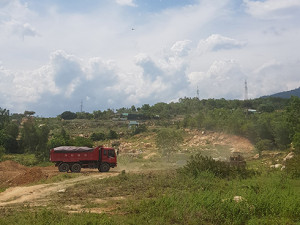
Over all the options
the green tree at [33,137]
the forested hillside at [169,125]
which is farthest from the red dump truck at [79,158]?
the green tree at [33,137]

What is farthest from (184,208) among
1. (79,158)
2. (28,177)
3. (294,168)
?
(79,158)

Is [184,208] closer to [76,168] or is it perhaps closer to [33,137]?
[76,168]

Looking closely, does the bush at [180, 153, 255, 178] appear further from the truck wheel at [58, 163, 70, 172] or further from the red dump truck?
the truck wheel at [58, 163, 70, 172]

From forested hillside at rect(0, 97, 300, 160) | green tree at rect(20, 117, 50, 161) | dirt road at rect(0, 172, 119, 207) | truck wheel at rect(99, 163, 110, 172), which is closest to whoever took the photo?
dirt road at rect(0, 172, 119, 207)

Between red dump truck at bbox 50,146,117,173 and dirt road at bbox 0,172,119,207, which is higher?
red dump truck at bbox 50,146,117,173

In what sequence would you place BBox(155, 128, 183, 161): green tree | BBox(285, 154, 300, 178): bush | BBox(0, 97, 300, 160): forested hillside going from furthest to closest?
BBox(0, 97, 300, 160): forested hillside → BBox(155, 128, 183, 161): green tree → BBox(285, 154, 300, 178): bush

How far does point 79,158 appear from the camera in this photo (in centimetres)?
2773

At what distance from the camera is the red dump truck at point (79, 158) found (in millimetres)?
27609

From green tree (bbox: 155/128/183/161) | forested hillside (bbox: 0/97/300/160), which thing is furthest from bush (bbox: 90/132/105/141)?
green tree (bbox: 155/128/183/161)

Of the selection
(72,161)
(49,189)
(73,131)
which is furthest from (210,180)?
(73,131)

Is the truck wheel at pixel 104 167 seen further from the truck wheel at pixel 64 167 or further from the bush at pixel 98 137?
the bush at pixel 98 137

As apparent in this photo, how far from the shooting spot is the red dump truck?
27.6 m

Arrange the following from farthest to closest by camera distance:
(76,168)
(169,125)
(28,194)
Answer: (169,125) < (76,168) < (28,194)

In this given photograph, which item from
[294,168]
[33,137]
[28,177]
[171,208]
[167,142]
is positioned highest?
[33,137]
